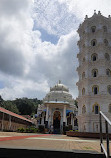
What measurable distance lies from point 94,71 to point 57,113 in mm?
25532

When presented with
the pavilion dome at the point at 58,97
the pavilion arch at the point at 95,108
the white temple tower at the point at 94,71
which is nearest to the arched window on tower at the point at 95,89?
the white temple tower at the point at 94,71

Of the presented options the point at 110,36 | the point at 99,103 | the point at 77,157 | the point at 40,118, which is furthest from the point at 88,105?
the point at 40,118

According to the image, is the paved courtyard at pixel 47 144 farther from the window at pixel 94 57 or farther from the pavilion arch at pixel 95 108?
the window at pixel 94 57

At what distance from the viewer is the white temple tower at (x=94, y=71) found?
84.0ft

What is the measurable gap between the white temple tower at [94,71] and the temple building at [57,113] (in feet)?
69.5

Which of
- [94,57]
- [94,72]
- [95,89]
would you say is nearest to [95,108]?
[95,89]

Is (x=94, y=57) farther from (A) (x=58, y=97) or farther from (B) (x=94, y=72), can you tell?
(A) (x=58, y=97)

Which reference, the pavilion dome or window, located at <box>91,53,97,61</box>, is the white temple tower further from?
the pavilion dome

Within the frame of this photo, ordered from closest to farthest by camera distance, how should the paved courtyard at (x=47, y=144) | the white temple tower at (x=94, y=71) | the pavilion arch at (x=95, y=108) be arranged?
the paved courtyard at (x=47, y=144)
the white temple tower at (x=94, y=71)
the pavilion arch at (x=95, y=108)

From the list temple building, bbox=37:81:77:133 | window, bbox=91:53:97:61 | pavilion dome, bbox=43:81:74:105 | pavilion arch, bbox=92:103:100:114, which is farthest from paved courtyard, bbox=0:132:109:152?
pavilion dome, bbox=43:81:74:105

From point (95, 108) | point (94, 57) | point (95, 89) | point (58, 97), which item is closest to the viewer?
point (95, 108)

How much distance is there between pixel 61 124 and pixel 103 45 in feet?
93.8

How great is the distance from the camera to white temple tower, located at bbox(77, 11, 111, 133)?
25594mm

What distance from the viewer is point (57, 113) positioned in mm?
50156
